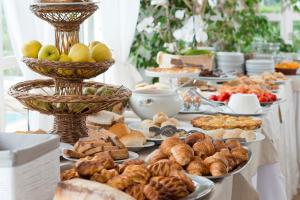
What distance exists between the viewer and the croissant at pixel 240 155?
1.35 metres

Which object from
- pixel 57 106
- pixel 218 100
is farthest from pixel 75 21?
pixel 218 100

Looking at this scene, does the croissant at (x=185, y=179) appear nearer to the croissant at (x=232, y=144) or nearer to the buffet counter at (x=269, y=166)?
the buffet counter at (x=269, y=166)

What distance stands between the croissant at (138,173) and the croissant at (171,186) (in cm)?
2

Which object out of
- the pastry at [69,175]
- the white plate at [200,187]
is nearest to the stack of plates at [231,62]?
the white plate at [200,187]

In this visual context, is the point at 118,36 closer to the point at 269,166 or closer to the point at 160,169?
the point at 269,166

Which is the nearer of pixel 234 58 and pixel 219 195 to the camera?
pixel 219 195

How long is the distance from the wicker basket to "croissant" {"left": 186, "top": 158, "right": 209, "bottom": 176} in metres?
0.35

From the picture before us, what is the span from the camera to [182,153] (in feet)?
4.11

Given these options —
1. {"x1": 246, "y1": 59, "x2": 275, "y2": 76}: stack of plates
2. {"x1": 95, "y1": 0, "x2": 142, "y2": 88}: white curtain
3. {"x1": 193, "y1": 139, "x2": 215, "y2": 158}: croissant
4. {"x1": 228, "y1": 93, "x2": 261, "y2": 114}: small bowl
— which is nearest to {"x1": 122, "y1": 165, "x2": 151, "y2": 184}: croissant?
{"x1": 193, "y1": 139, "x2": 215, "y2": 158}: croissant

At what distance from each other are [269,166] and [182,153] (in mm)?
746

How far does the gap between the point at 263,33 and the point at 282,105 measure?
2.38 m

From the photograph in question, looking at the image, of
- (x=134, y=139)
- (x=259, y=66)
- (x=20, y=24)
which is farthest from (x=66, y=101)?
(x=259, y=66)

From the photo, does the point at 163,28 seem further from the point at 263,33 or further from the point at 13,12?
the point at 13,12

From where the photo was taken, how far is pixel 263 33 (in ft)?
16.2
